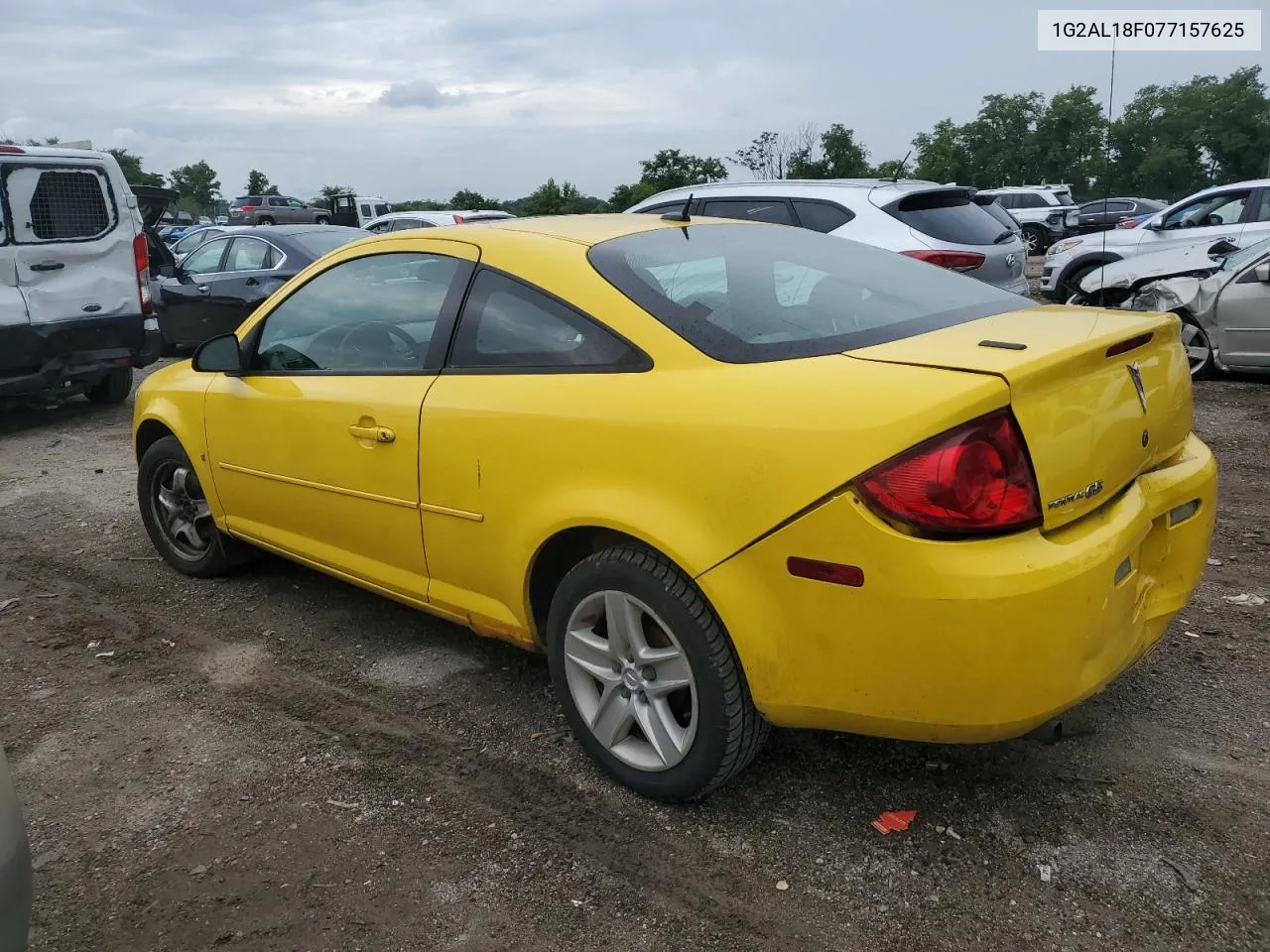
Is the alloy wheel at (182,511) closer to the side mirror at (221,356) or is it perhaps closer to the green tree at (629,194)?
the side mirror at (221,356)

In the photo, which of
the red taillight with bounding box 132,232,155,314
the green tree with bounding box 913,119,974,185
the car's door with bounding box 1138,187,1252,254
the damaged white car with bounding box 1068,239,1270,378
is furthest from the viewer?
the green tree with bounding box 913,119,974,185

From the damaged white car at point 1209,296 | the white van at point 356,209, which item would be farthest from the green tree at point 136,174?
the damaged white car at point 1209,296

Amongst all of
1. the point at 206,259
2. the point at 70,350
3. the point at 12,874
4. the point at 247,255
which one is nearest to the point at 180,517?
the point at 12,874

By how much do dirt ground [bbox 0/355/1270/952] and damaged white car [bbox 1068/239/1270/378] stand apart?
15.2 feet

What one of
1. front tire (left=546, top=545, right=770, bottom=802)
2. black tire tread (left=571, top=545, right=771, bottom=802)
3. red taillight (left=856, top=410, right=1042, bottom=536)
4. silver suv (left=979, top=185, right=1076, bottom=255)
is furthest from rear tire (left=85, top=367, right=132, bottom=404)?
silver suv (left=979, top=185, right=1076, bottom=255)

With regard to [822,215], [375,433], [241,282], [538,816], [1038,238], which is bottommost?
[538,816]

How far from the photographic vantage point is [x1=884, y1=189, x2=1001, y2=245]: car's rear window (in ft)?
23.7

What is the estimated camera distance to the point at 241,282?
10.2 meters

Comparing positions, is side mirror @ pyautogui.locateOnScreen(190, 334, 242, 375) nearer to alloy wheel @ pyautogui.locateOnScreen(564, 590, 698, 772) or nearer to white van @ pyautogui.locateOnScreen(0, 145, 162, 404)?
alloy wheel @ pyautogui.locateOnScreen(564, 590, 698, 772)

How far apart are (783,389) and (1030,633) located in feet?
2.45

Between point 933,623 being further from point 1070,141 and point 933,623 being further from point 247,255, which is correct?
point 1070,141

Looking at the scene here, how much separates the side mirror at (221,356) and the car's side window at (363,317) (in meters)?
0.07

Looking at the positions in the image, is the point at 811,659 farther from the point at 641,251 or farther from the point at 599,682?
the point at 641,251

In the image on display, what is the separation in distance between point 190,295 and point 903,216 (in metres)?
7.48
